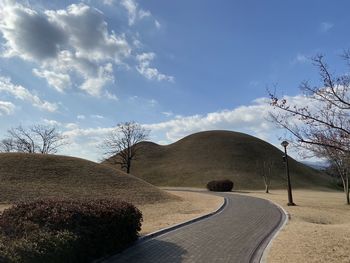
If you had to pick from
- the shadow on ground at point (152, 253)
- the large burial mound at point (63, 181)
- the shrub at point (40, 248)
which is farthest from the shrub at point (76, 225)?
the large burial mound at point (63, 181)

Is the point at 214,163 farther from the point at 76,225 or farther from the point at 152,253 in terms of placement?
the point at 76,225

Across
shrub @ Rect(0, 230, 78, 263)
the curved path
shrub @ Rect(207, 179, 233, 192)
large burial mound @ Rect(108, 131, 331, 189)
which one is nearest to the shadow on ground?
the curved path

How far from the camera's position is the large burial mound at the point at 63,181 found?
28.3m

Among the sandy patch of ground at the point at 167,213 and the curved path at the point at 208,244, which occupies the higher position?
the sandy patch of ground at the point at 167,213

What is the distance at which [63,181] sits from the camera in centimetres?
3164

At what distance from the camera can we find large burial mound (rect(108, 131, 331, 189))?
75875 mm

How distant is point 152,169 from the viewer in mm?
86812

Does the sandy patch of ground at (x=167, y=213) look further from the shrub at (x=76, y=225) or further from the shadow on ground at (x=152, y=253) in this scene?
the shrub at (x=76, y=225)

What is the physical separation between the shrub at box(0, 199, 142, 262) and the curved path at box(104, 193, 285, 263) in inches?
17.8

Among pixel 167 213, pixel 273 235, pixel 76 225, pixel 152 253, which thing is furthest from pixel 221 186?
pixel 76 225

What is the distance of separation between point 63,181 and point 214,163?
182 feet

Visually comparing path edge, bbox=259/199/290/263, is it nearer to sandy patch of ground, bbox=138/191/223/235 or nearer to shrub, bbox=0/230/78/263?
sandy patch of ground, bbox=138/191/223/235

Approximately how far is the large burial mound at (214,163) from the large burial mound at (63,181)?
3625 cm

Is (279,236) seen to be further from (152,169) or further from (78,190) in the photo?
(152,169)
